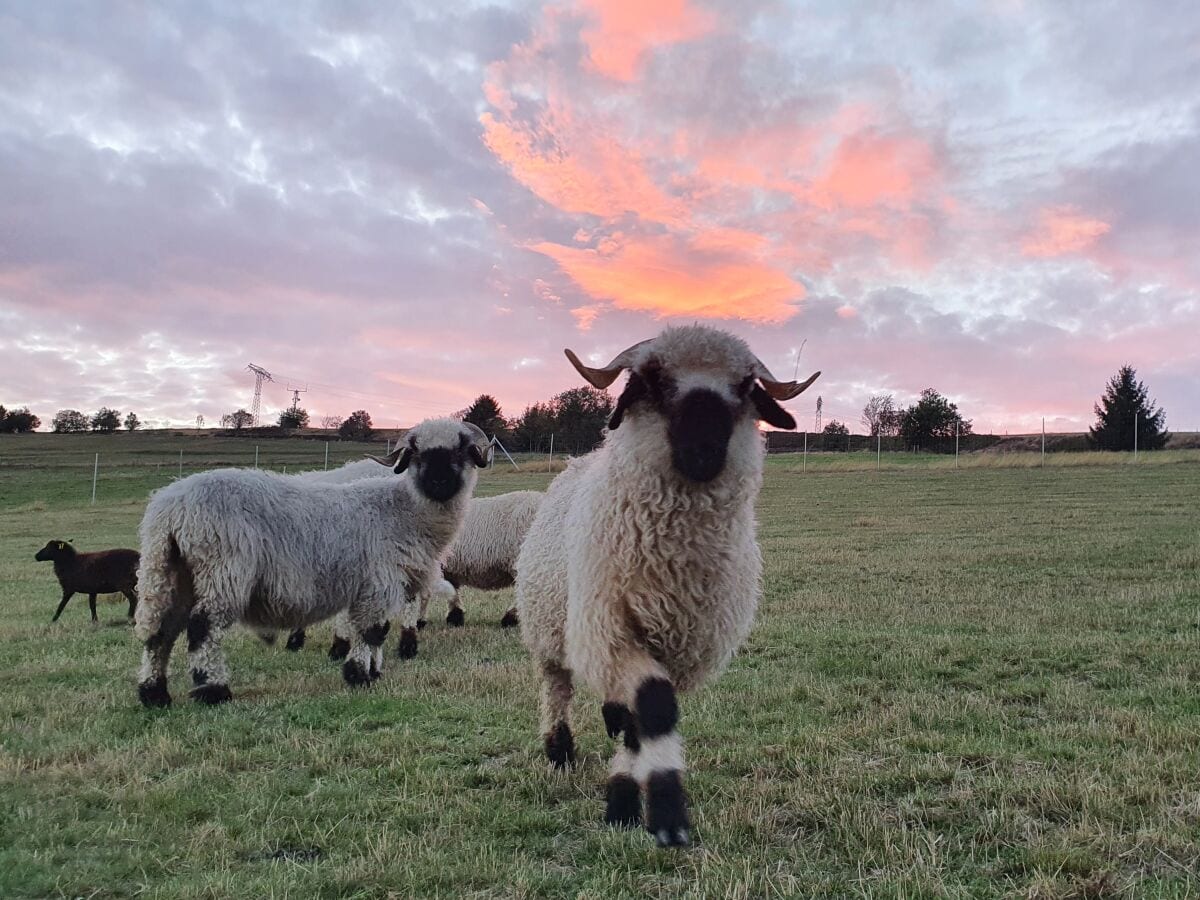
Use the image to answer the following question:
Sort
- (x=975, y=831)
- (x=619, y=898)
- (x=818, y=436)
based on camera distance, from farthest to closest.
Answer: (x=818, y=436)
(x=975, y=831)
(x=619, y=898)

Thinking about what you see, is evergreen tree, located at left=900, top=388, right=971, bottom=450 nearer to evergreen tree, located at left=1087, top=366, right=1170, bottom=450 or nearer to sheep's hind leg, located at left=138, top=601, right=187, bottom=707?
evergreen tree, located at left=1087, top=366, right=1170, bottom=450

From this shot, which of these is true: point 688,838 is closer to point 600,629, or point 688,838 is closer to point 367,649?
point 600,629

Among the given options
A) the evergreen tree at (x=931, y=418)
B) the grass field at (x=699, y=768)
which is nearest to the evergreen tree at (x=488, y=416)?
the evergreen tree at (x=931, y=418)

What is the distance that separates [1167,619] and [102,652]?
13.1 meters

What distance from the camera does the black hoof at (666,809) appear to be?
4043 mm

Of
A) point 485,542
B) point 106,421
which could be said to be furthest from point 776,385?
point 106,421

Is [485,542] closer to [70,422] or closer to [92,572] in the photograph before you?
[92,572]

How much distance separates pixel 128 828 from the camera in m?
4.45

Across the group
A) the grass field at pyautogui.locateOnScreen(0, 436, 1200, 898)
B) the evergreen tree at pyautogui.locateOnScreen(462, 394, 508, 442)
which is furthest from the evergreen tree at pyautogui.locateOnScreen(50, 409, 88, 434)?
the grass field at pyautogui.locateOnScreen(0, 436, 1200, 898)

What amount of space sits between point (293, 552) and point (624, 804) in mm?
5232

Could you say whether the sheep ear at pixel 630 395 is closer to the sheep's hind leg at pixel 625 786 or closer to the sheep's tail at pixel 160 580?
the sheep's hind leg at pixel 625 786

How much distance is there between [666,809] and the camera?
13.4ft

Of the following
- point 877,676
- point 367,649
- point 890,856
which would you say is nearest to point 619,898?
point 890,856

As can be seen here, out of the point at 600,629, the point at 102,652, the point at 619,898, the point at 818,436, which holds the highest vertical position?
the point at 818,436
